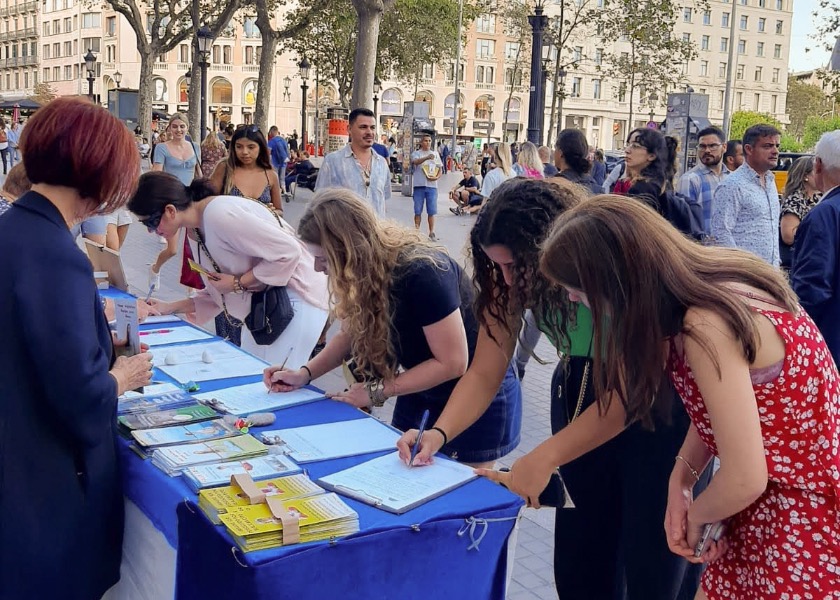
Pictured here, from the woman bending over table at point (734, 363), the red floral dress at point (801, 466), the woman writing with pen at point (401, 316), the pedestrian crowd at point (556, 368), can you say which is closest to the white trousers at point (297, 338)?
the pedestrian crowd at point (556, 368)

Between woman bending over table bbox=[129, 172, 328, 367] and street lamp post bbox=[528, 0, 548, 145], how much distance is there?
10243 millimetres

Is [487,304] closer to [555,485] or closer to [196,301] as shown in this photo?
[555,485]

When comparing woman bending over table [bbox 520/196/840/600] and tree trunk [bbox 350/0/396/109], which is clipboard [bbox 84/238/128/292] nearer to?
woman bending over table [bbox 520/196/840/600]

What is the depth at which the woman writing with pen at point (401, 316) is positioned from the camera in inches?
113

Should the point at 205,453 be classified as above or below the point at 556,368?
below

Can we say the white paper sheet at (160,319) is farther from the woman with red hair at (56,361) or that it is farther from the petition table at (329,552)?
the woman with red hair at (56,361)

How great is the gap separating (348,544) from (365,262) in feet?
3.72

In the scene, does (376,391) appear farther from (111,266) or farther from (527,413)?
(527,413)

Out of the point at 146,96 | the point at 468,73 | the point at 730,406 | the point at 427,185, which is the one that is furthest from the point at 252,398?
the point at 468,73

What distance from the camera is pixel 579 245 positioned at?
5.73 ft

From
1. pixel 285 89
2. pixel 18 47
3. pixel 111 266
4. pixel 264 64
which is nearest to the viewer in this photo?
pixel 111 266

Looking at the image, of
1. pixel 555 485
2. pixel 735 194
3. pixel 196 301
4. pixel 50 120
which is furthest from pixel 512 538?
pixel 735 194

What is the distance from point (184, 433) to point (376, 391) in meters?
0.69

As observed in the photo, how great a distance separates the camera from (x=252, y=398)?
3.04 m
